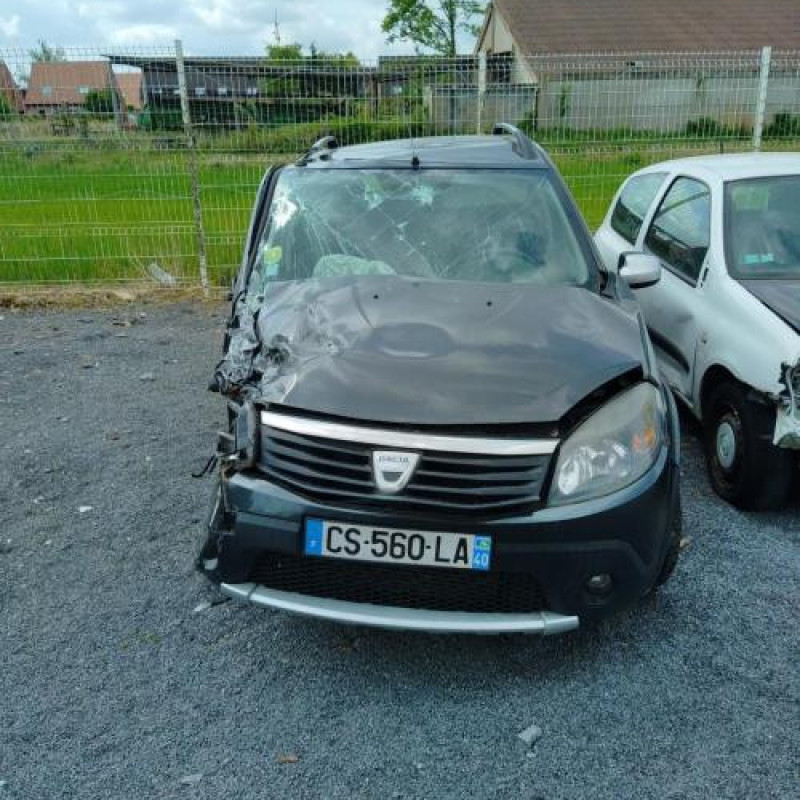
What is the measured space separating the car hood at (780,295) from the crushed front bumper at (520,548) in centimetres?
140

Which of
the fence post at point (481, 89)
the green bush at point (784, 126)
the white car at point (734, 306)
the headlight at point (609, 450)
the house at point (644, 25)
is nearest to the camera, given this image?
the headlight at point (609, 450)

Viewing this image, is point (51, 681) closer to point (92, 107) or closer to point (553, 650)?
point (553, 650)

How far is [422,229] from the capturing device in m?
3.87

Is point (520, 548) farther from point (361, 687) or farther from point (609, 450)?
point (361, 687)

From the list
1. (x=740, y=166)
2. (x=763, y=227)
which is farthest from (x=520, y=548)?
(x=740, y=166)

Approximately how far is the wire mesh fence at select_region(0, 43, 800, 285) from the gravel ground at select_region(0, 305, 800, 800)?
5030mm

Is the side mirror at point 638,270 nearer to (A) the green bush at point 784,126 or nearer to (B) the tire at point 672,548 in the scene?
(B) the tire at point 672,548

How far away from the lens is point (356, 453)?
2.49 meters

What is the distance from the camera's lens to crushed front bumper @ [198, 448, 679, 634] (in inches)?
96.2

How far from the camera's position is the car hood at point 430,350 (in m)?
2.54

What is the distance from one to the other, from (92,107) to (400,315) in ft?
20.3

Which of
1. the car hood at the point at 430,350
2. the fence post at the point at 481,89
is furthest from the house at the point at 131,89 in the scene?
the car hood at the point at 430,350

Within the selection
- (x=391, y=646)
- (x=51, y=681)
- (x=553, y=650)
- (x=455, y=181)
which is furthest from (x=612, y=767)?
(x=455, y=181)

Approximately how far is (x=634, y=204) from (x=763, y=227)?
5.03 ft
